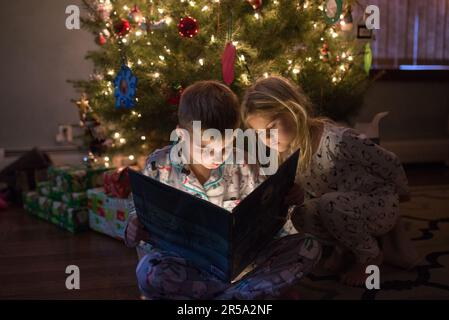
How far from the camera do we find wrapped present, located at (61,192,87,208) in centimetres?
176

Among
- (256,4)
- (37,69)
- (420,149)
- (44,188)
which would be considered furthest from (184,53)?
(420,149)

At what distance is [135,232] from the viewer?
98 cm

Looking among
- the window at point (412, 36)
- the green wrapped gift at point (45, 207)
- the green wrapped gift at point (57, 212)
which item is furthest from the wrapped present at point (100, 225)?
the window at point (412, 36)

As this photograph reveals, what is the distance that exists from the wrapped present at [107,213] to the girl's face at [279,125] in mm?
574

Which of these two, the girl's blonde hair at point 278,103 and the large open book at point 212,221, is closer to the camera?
the large open book at point 212,221

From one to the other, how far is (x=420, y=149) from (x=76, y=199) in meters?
2.06

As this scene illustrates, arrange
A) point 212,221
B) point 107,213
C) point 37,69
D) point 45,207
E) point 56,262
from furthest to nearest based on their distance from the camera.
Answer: point 37,69 → point 45,207 → point 107,213 → point 56,262 → point 212,221

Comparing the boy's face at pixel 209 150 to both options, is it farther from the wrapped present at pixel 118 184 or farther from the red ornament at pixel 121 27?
the red ornament at pixel 121 27

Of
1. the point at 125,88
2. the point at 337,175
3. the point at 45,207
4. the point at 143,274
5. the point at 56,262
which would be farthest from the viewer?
the point at 45,207

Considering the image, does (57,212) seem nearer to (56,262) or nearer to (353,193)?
(56,262)

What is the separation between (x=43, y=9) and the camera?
2.45 metres

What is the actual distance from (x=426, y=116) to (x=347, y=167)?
6.95 feet

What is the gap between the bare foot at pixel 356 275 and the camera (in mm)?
1179
